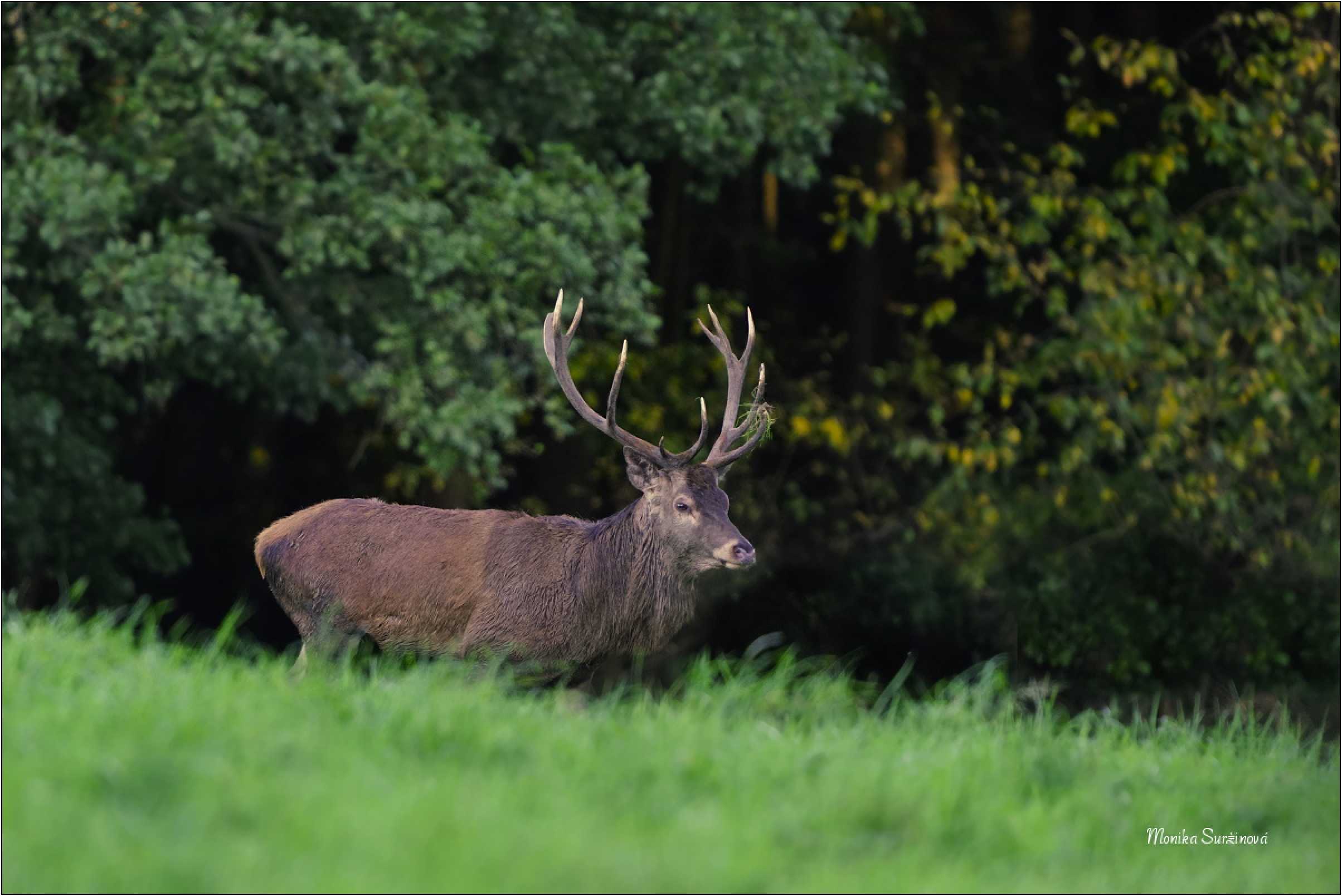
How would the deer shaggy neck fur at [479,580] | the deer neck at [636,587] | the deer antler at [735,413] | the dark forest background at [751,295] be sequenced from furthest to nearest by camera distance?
the dark forest background at [751,295] < the deer antler at [735,413] < the deer neck at [636,587] < the deer shaggy neck fur at [479,580]

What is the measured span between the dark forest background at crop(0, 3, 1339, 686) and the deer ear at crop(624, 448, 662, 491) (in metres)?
3.60

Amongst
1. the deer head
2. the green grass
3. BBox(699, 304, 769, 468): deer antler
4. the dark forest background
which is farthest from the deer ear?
the dark forest background

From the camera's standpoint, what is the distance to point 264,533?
758 centimetres

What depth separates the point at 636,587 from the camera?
732cm

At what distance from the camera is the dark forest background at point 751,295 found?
435 inches

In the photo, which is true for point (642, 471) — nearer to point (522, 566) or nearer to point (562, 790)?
point (522, 566)

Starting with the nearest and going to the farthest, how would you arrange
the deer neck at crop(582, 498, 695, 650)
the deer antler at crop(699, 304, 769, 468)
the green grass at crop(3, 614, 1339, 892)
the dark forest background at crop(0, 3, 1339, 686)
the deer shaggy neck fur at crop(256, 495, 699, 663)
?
the green grass at crop(3, 614, 1339, 892) → the deer shaggy neck fur at crop(256, 495, 699, 663) → the deer neck at crop(582, 498, 695, 650) → the deer antler at crop(699, 304, 769, 468) → the dark forest background at crop(0, 3, 1339, 686)

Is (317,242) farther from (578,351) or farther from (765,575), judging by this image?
(765,575)

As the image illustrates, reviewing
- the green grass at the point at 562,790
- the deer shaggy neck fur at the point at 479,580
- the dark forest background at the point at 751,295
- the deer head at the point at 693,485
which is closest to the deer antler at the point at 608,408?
the deer head at the point at 693,485

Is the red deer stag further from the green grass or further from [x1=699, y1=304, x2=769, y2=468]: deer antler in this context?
the green grass

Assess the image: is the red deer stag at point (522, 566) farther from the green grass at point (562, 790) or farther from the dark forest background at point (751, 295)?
the dark forest background at point (751, 295)

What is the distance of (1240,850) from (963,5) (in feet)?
37.5

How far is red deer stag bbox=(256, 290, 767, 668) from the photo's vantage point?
23.5 feet

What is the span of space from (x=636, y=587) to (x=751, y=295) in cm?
930
